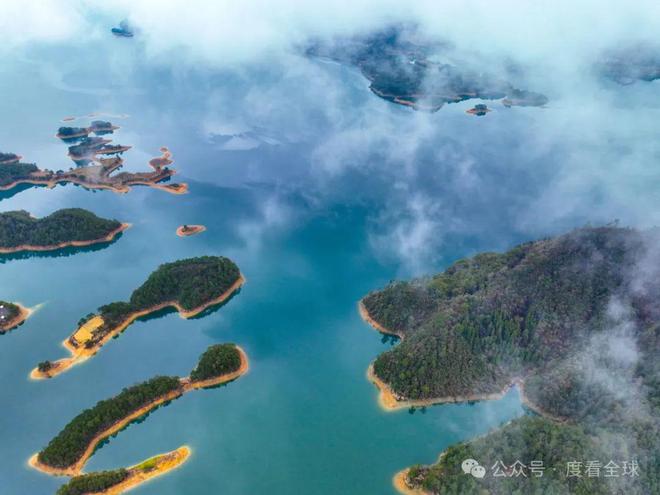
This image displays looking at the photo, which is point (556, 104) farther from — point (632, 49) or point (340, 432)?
point (340, 432)

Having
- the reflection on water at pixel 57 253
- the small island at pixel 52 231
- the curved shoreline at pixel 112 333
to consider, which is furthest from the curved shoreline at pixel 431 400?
the small island at pixel 52 231

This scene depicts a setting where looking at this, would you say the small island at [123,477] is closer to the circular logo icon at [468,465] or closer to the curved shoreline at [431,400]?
the curved shoreline at [431,400]

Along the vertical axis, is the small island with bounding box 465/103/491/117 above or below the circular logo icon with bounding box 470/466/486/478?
below

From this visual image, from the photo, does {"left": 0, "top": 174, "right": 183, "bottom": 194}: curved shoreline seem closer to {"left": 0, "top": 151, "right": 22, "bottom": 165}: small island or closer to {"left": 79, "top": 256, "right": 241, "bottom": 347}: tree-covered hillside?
{"left": 0, "top": 151, "right": 22, "bottom": 165}: small island

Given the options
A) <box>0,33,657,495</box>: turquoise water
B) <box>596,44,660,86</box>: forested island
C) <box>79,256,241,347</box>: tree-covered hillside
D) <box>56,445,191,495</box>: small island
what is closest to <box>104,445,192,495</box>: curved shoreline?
<box>56,445,191,495</box>: small island

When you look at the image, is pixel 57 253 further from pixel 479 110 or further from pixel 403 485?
pixel 479 110

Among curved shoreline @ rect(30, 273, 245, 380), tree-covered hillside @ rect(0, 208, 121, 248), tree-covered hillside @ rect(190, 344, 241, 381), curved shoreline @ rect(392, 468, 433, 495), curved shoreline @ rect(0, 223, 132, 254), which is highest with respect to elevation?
tree-covered hillside @ rect(0, 208, 121, 248)

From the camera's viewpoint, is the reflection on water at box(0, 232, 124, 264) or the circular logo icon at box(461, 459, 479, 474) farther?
the reflection on water at box(0, 232, 124, 264)
